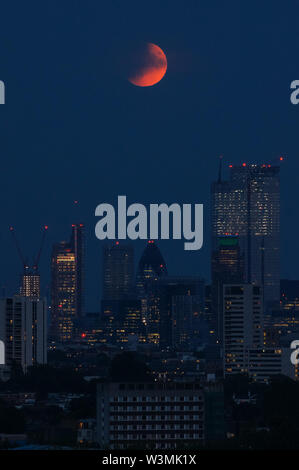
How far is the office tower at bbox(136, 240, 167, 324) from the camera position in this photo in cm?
11862

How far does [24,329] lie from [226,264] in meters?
40.3

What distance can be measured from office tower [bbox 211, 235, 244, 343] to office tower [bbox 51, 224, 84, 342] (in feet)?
36.2

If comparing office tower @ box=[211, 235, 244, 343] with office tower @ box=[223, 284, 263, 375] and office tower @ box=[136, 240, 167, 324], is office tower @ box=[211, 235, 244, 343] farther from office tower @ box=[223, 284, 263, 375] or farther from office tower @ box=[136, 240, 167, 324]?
office tower @ box=[223, 284, 263, 375]

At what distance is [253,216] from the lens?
12244 centimetres

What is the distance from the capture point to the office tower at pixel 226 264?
11100 cm

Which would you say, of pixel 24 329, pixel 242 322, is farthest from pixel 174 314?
pixel 24 329

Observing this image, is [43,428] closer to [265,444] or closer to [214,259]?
[265,444]

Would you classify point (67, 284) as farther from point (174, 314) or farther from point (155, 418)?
point (155, 418)

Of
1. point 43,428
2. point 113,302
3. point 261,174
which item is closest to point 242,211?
point 261,174

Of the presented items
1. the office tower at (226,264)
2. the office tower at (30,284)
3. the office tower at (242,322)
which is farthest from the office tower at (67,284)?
the office tower at (242,322)

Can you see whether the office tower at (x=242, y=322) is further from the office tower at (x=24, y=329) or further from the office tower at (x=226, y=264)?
the office tower at (x=226, y=264)

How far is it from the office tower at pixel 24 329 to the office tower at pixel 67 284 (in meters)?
32.4

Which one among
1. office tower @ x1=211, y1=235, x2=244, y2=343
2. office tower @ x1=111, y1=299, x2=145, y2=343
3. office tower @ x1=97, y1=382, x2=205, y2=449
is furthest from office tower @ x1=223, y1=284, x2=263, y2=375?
office tower @ x1=97, y1=382, x2=205, y2=449

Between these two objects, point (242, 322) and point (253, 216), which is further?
point (253, 216)
